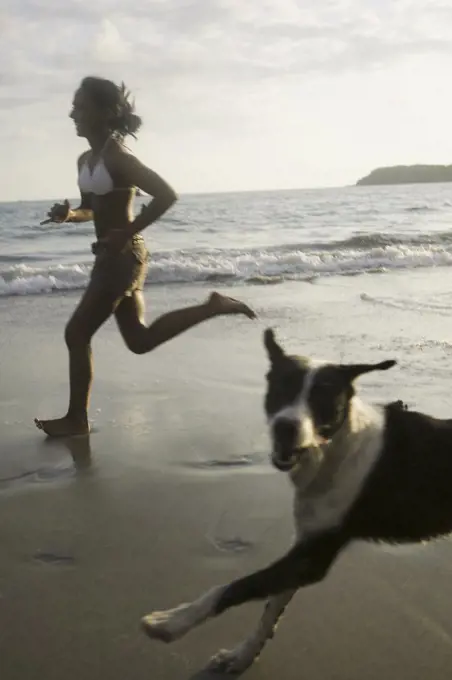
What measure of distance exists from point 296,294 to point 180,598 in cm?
881

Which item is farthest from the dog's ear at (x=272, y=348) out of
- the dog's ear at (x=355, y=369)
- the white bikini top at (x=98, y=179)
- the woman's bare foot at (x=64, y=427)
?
the woman's bare foot at (x=64, y=427)

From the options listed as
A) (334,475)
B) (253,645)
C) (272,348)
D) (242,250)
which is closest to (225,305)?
(272,348)

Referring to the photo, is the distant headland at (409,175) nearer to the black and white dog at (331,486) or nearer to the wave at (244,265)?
the wave at (244,265)

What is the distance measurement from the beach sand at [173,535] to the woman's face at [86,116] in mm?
1986

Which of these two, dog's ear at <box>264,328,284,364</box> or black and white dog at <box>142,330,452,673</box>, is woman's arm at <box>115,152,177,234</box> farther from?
black and white dog at <box>142,330,452,673</box>

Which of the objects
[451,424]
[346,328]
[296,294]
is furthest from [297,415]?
[296,294]

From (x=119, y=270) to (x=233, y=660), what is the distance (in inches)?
111

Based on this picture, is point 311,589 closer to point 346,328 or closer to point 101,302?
point 101,302

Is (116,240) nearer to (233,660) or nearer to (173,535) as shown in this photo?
(173,535)

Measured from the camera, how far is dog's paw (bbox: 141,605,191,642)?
277 cm

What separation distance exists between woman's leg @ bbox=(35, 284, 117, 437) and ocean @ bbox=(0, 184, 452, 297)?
7.46 meters

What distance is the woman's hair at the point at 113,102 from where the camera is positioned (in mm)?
4984

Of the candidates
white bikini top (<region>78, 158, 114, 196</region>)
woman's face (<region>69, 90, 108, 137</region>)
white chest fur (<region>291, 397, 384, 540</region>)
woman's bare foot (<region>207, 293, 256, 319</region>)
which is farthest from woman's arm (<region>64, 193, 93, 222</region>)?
white chest fur (<region>291, 397, 384, 540</region>)

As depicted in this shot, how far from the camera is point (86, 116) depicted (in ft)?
16.5
